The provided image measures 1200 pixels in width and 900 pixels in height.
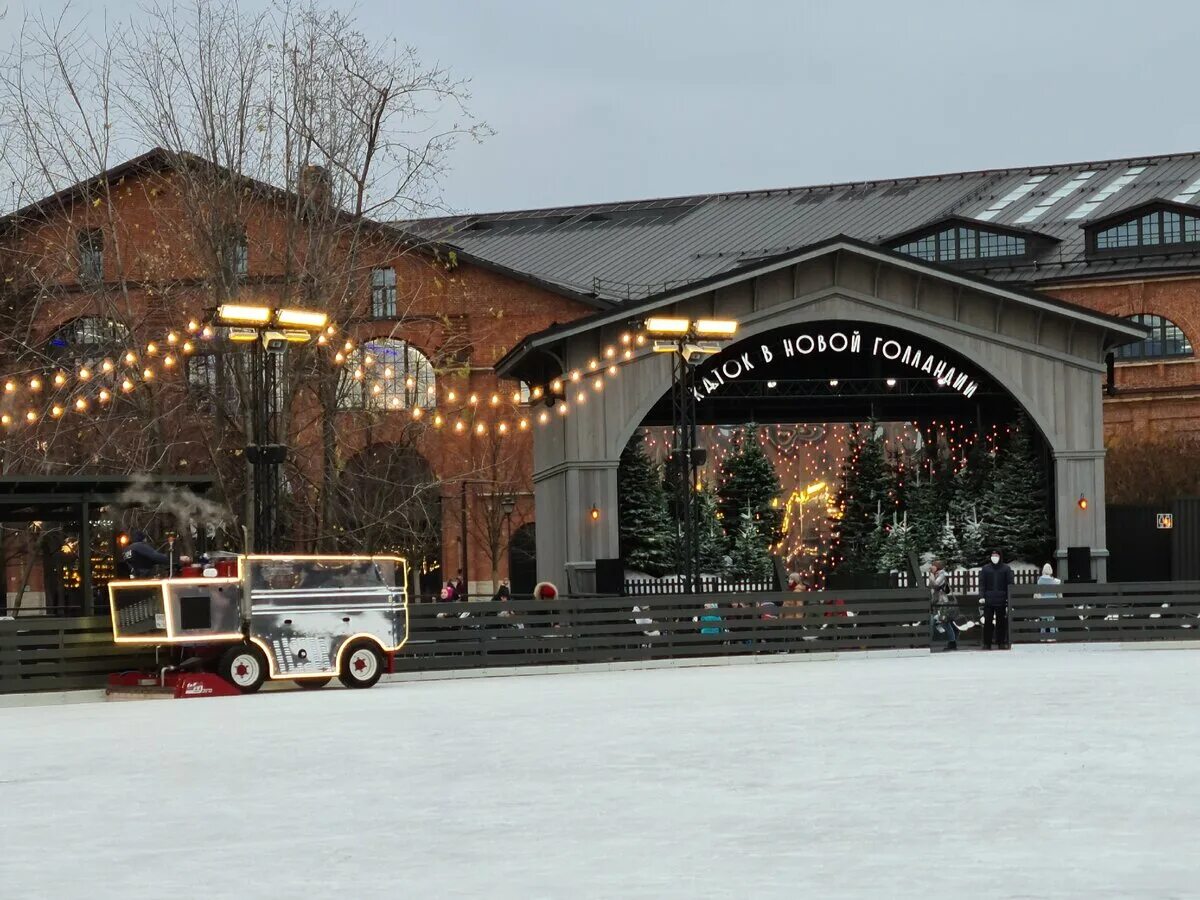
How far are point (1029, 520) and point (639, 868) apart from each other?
31.1 m

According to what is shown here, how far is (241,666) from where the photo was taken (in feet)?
83.7

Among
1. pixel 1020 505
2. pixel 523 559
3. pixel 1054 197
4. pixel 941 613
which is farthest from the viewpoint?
pixel 1054 197

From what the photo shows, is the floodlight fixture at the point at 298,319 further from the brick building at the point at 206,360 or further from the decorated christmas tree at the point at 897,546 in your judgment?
the decorated christmas tree at the point at 897,546

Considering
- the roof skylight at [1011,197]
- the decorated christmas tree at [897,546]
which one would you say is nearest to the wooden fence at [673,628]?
the decorated christmas tree at [897,546]

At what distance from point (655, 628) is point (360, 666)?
263 inches

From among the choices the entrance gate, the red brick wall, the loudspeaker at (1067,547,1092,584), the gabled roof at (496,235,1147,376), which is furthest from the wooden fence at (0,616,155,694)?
the red brick wall

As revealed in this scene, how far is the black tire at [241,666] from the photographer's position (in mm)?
25438

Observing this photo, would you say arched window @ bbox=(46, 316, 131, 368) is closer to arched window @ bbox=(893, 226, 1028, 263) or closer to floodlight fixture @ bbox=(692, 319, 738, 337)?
floodlight fixture @ bbox=(692, 319, 738, 337)

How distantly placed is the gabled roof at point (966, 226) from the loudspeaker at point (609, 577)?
29.5 metres

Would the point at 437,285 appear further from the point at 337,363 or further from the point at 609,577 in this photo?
the point at 337,363

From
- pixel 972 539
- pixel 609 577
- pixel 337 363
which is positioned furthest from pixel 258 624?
pixel 972 539

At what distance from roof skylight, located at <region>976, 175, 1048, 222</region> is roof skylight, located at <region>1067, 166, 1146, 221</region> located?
258 centimetres

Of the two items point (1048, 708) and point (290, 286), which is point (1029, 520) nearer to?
point (290, 286)

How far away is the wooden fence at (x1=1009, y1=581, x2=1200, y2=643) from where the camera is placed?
35062 millimetres
